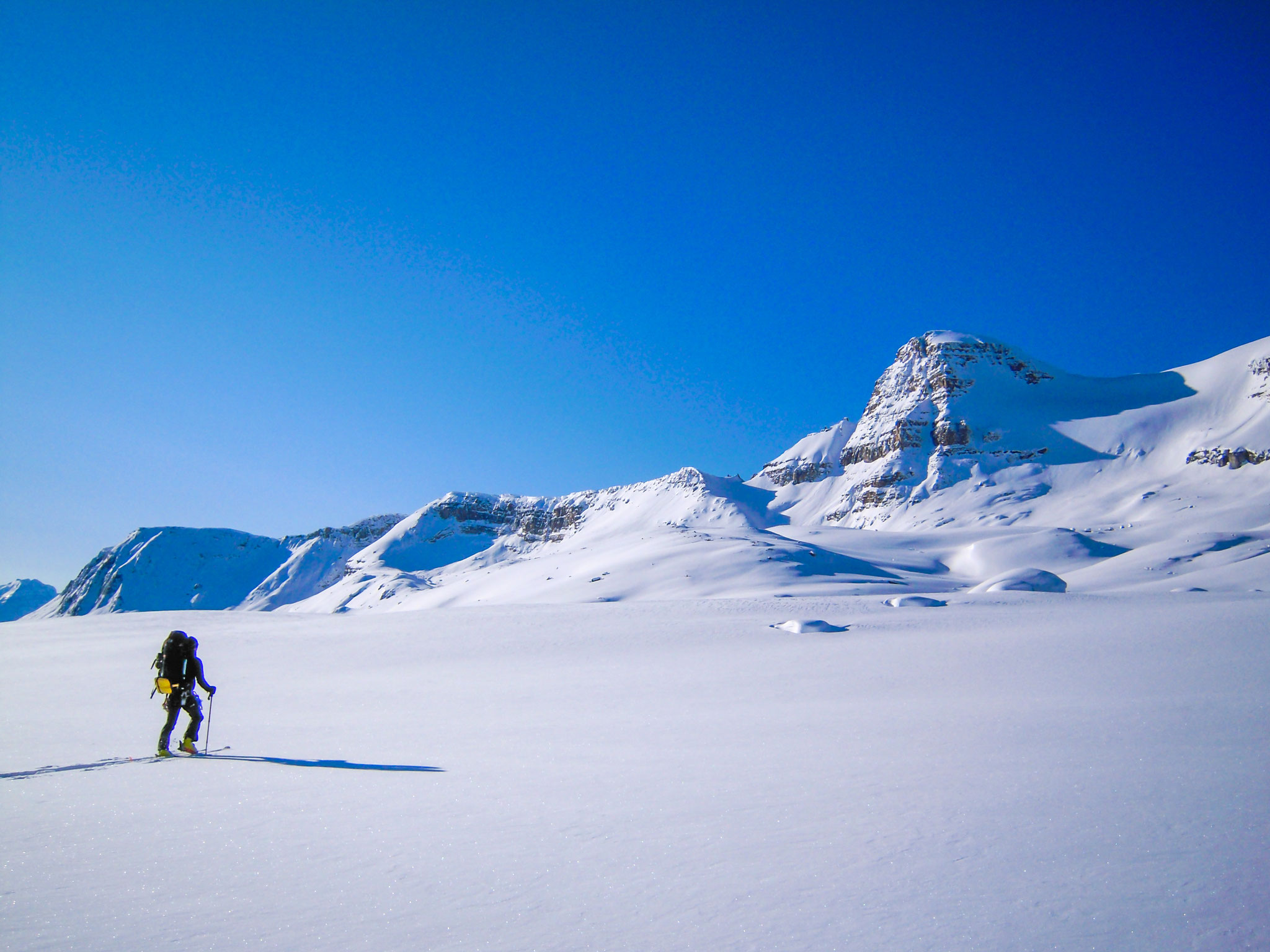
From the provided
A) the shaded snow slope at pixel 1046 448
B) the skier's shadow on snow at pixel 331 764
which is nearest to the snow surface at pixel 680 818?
the skier's shadow on snow at pixel 331 764

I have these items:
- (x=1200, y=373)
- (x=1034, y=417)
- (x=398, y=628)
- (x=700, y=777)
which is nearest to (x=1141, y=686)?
(x=700, y=777)

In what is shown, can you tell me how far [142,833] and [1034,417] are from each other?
192 metres

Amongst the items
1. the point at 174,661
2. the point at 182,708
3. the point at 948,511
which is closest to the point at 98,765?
the point at 182,708

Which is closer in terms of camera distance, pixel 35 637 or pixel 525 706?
pixel 525 706

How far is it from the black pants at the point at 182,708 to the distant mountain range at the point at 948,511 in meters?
39.3

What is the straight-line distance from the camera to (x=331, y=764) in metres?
8.41

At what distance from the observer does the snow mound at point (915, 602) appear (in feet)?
100

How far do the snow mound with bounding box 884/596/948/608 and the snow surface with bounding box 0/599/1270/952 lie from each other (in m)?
15.6

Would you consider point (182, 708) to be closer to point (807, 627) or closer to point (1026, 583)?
point (807, 627)

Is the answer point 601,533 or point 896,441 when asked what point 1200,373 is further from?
point 601,533

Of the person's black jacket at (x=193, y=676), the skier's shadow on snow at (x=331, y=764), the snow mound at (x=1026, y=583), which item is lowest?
the skier's shadow on snow at (x=331, y=764)

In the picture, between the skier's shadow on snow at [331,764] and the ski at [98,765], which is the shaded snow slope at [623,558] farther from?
the ski at [98,765]

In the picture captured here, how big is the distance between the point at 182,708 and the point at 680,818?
8.21m

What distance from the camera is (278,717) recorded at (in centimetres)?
1305
